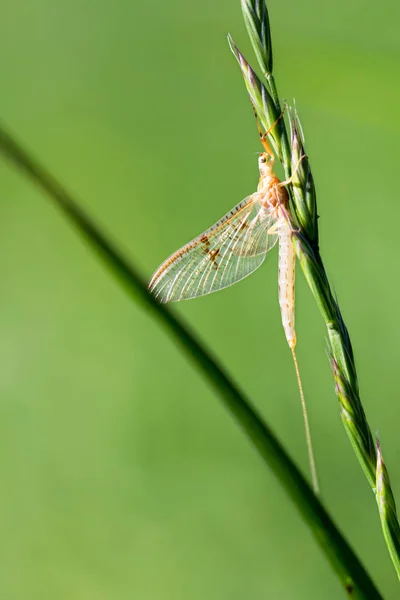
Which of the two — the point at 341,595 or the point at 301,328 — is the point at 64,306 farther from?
the point at 341,595

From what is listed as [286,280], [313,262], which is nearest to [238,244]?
[286,280]

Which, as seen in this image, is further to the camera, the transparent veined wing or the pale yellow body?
the transparent veined wing

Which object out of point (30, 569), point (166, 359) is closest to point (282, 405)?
point (166, 359)

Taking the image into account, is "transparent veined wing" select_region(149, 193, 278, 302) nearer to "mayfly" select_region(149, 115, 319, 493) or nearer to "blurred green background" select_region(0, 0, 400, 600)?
"mayfly" select_region(149, 115, 319, 493)

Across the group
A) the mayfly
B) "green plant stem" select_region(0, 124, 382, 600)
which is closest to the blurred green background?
the mayfly

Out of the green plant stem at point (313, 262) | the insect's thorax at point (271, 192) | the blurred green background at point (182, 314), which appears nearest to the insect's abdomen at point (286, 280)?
the insect's thorax at point (271, 192)

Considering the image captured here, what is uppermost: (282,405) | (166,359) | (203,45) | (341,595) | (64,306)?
(203,45)
